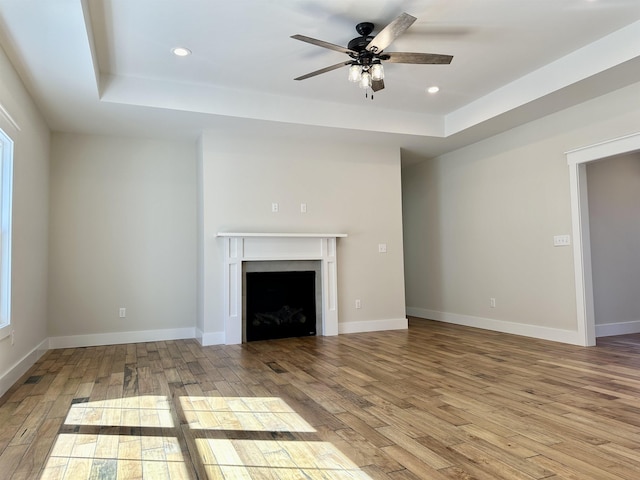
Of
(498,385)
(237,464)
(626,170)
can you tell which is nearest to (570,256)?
(626,170)

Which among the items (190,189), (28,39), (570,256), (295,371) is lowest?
(295,371)

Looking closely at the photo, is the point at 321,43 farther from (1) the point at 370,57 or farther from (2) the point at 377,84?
(2) the point at 377,84

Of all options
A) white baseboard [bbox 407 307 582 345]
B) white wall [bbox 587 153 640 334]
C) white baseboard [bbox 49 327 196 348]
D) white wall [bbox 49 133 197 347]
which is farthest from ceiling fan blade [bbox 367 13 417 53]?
white baseboard [bbox 49 327 196 348]

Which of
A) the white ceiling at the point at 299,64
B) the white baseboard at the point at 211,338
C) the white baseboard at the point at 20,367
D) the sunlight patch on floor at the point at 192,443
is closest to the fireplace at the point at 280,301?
the white baseboard at the point at 211,338

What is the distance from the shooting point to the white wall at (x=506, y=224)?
4680 mm

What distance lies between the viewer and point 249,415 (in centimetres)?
258

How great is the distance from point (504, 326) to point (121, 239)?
194 inches

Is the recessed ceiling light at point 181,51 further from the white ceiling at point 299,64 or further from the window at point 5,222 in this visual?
the window at point 5,222

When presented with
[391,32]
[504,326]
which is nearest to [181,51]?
[391,32]

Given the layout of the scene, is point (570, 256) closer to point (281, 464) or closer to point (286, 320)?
point (286, 320)

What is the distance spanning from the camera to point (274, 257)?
5.29 m

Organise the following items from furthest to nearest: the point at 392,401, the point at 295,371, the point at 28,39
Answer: the point at 295,371, the point at 28,39, the point at 392,401

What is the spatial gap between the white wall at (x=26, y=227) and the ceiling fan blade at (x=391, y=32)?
2741mm

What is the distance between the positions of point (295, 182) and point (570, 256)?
3.30 m
